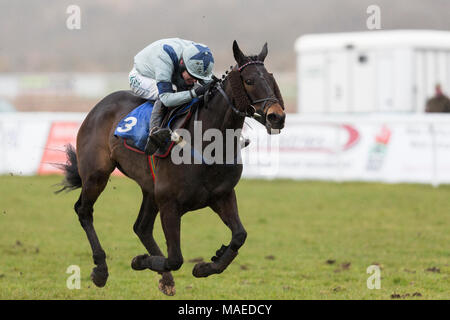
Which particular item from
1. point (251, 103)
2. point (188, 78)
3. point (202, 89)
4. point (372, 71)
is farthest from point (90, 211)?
point (372, 71)

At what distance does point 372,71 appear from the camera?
2245cm

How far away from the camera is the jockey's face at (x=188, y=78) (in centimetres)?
561

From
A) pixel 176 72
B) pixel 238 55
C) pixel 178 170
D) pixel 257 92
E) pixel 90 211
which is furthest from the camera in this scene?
pixel 90 211

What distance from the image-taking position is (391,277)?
26.8 feet

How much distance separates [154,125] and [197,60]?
0.66m

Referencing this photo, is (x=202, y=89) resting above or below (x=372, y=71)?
below

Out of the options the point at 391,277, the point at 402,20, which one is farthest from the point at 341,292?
the point at 402,20

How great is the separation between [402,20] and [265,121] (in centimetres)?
5573

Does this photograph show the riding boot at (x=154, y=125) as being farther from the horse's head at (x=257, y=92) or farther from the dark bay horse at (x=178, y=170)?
the horse's head at (x=257, y=92)

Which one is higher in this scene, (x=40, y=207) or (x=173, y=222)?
(x=173, y=222)

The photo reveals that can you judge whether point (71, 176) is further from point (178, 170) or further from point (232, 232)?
point (232, 232)

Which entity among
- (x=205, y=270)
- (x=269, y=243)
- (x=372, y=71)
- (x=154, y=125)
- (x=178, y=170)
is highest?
(x=372, y=71)

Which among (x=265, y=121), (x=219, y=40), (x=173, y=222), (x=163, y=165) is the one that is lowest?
(x=173, y=222)
